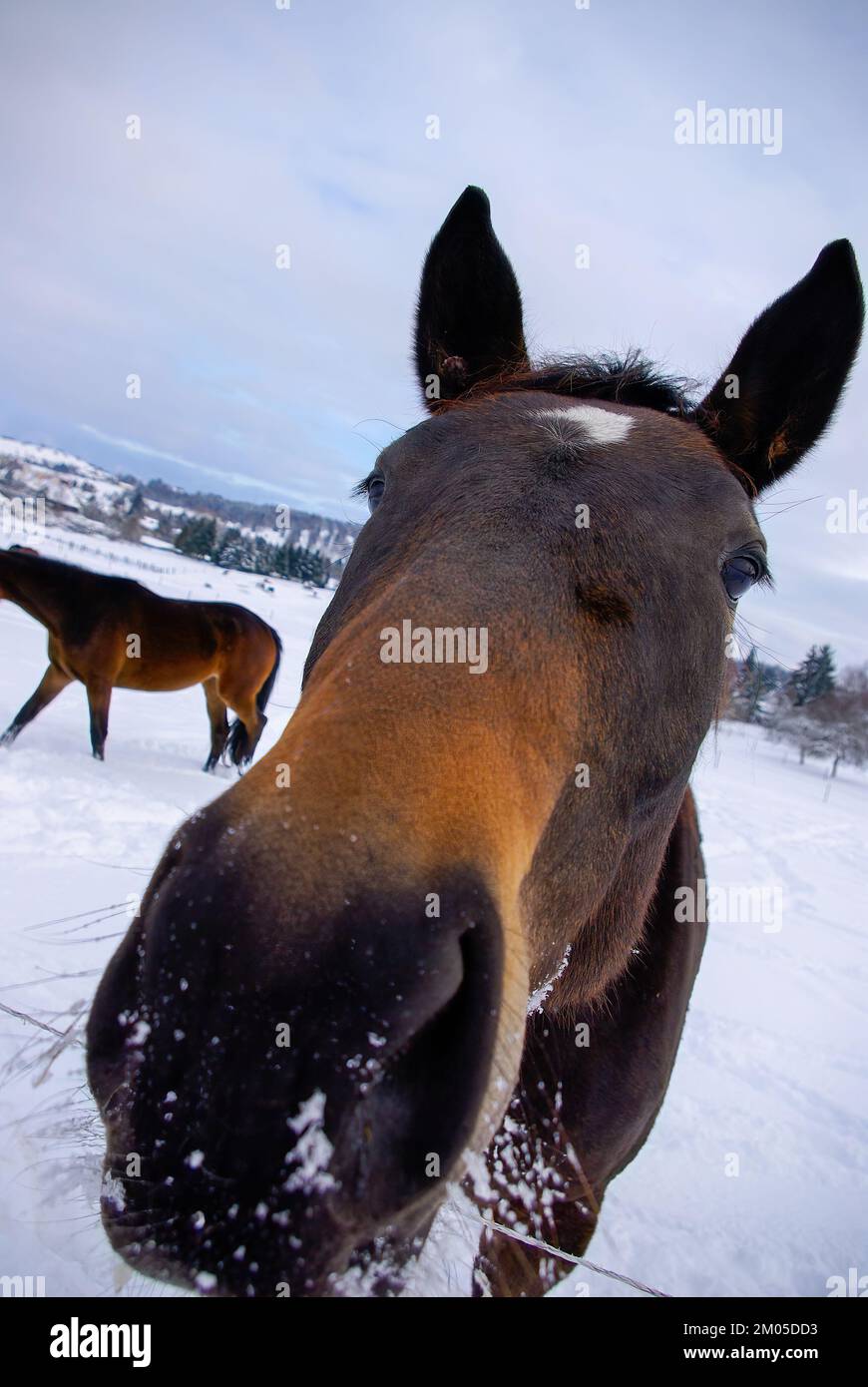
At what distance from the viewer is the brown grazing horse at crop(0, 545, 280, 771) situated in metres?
9.90

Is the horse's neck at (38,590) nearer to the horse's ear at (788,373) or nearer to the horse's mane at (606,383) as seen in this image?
the horse's mane at (606,383)

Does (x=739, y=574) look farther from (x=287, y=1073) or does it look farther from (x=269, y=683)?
(x=269, y=683)

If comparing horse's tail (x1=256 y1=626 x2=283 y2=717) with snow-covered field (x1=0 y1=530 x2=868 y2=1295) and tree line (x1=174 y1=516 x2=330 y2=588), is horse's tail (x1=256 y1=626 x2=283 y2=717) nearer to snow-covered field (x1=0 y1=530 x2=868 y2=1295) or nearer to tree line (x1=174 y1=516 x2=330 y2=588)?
snow-covered field (x1=0 y1=530 x2=868 y2=1295)

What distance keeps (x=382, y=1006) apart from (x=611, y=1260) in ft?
13.8

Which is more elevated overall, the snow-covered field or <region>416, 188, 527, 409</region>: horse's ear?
<region>416, 188, 527, 409</region>: horse's ear

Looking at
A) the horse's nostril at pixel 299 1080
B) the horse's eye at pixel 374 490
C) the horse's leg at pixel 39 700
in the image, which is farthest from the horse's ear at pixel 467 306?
the horse's leg at pixel 39 700

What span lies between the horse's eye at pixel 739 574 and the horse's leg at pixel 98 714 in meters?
9.35

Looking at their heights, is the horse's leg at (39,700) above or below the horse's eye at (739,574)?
below

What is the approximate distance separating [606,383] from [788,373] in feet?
2.46

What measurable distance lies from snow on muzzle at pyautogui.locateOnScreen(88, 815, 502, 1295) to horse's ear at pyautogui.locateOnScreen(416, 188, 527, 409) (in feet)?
8.41

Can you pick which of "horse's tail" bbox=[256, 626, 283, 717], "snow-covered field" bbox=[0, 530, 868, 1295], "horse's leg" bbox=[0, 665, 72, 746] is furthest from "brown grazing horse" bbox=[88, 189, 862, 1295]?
"horse's tail" bbox=[256, 626, 283, 717]

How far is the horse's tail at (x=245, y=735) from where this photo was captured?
1135 centimetres

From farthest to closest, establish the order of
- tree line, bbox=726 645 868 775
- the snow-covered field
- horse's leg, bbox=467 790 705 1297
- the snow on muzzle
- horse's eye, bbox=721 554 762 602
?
tree line, bbox=726 645 868 775 → the snow-covered field → horse's leg, bbox=467 790 705 1297 → horse's eye, bbox=721 554 762 602 → the snow on muzzle

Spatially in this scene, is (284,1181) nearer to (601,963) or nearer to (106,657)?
(601,963)
